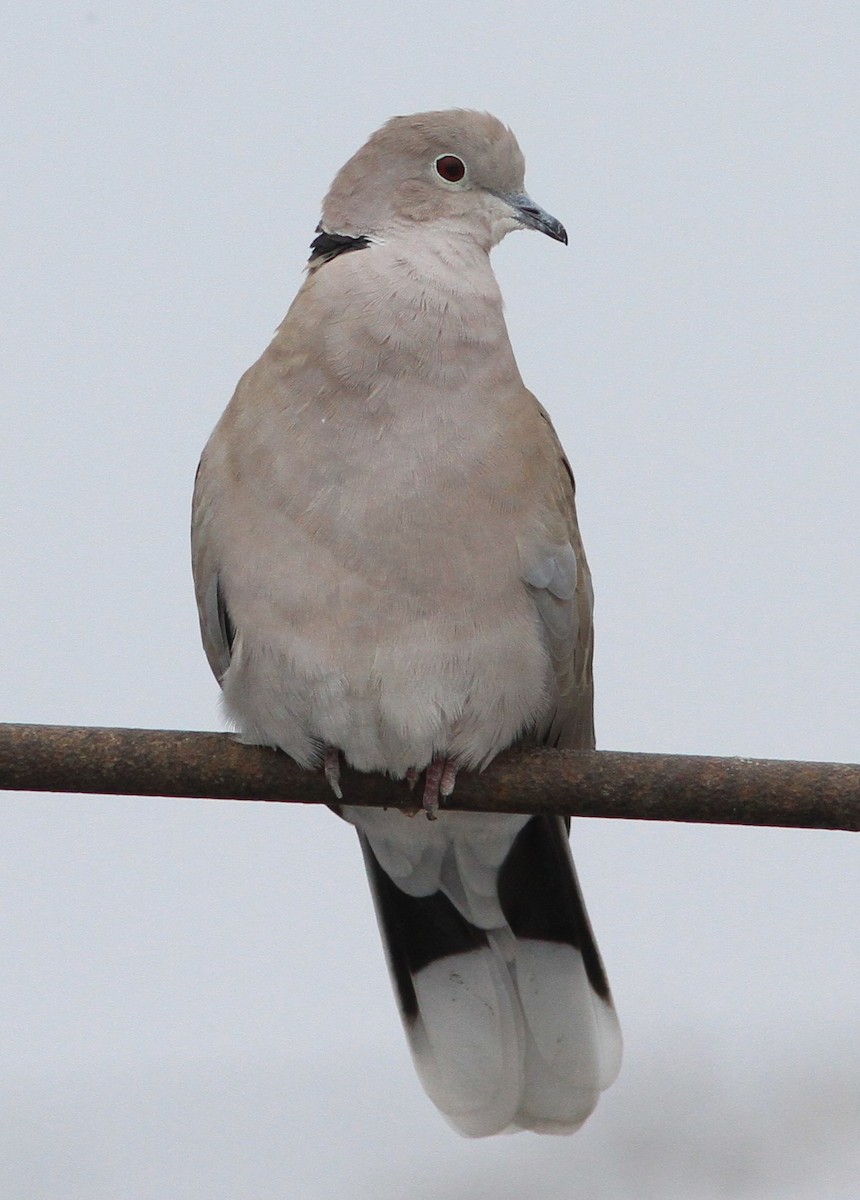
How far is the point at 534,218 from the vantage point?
402 cm

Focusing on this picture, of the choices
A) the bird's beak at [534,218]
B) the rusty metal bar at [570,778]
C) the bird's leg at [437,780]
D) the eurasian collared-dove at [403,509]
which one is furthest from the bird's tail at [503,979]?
the bird's beak at [534,218]

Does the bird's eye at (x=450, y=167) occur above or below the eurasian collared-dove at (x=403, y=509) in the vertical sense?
above

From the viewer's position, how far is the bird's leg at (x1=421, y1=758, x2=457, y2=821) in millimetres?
3645

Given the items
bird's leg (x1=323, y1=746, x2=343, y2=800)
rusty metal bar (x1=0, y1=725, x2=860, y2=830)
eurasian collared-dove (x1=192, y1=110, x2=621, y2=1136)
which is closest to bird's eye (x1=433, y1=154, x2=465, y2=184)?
eurasian collared-dove (x1=192, y1=110, x2=621, y2=1136)

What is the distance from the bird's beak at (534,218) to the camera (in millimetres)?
4016

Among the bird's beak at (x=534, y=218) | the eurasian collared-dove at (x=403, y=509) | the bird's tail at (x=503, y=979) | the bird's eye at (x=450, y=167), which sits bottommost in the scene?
the bird's tail at (x=503, y=979)

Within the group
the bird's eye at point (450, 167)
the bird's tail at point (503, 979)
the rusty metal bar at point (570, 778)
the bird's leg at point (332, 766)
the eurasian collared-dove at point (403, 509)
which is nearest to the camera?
the rusty metal bar at point (570, 778)

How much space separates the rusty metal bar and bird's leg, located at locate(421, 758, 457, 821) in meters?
0.46

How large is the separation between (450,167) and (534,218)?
216mm

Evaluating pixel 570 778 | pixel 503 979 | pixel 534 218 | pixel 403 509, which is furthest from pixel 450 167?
pixel 503 979

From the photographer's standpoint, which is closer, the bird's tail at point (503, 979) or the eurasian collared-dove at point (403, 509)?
the eurasian collared-dove at point (403, 509)

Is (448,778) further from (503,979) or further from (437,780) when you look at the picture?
(503,979)

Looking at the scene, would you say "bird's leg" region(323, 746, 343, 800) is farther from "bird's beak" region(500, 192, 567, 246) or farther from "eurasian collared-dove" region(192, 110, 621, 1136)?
"bird's beak" region(500, 192, 567, 246)

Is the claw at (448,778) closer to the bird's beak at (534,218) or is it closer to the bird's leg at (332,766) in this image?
the bird's leg at (332,766)
